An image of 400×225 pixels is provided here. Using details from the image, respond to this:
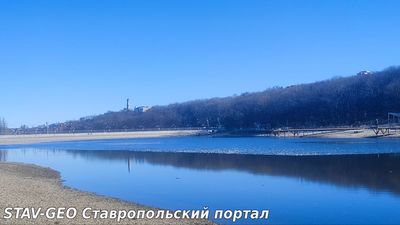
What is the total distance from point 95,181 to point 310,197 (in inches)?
481

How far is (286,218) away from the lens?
1499cm

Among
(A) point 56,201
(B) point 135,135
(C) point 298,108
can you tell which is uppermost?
(C) point 298,108

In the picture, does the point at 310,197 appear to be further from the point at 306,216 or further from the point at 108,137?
the point at 108,137

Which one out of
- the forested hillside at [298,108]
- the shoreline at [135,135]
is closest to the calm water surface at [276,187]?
the shoreline at [135,135]

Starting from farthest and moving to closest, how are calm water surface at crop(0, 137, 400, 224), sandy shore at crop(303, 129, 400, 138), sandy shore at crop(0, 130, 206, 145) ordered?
sandy shore at crop(0, 130, 206, 145) < sandy shore at crop(303, 129, 400, 138) < calm water surface at crop(0, 137, 400, 224)

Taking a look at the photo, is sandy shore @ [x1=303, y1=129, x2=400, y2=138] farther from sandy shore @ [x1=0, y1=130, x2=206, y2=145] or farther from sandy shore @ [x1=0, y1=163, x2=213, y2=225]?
sandy shore @ [x1=0, y1=163, x2=213, y2=225]

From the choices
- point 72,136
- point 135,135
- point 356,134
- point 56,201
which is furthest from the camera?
point 135,135

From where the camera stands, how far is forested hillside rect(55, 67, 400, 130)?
114 m

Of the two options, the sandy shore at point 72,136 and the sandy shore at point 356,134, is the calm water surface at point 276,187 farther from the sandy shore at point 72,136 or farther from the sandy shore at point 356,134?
the sandy shore at point 72,136

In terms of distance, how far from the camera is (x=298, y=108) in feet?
436

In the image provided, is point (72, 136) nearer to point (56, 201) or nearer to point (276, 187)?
point (276, 187)

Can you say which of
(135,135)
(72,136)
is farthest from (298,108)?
(72,136)

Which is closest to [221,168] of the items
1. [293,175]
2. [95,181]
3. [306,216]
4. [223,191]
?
[293,175]

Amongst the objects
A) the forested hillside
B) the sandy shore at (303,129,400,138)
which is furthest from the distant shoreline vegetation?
the sandy shore at (303,129,400,138)
